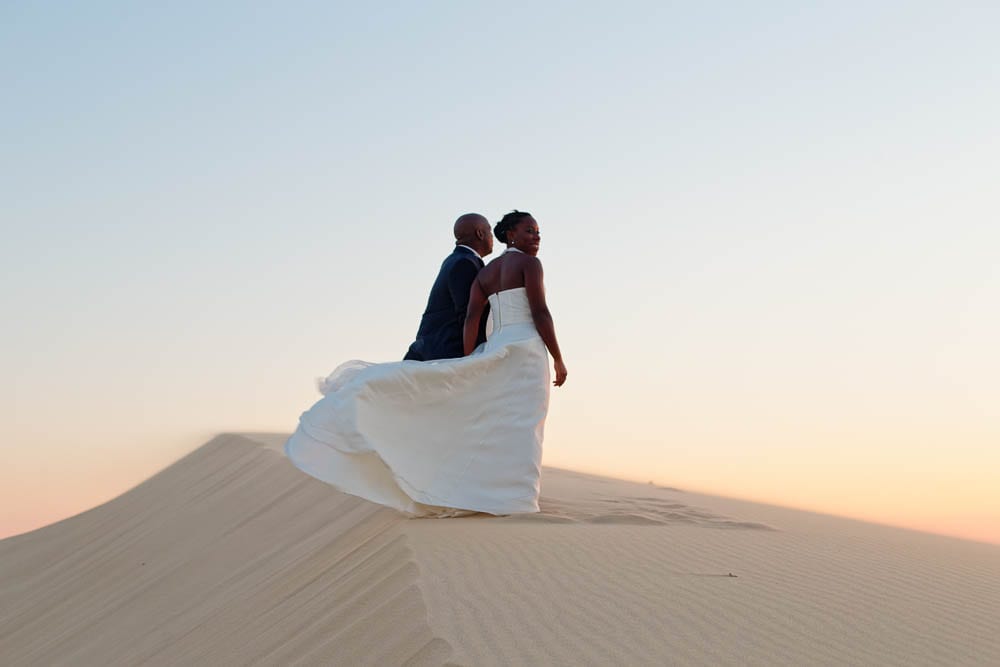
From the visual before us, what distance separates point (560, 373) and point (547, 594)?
286 cm

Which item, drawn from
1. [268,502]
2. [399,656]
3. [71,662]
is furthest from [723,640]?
[268,502]

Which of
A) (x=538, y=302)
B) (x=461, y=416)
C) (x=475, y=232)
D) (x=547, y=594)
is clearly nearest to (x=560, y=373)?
(x=538, y=302)

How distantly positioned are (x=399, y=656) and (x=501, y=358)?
10.6ft

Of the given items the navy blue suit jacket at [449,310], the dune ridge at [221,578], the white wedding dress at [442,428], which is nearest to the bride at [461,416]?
the white wedding dress at [442,428]

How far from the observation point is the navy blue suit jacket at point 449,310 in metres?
7.30

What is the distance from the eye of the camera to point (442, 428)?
6609 millimetres

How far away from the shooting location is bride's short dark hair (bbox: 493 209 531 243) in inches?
283

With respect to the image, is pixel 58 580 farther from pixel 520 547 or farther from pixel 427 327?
pixel 520 547

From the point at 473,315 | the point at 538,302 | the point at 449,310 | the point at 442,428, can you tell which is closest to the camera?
the point at 442,428

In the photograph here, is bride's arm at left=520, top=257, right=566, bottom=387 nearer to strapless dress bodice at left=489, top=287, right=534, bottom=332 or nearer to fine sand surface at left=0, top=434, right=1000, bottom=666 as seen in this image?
strapless dress bodice at left=489, top=287, right=534, bottom=332

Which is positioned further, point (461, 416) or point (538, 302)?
point (538, 302)

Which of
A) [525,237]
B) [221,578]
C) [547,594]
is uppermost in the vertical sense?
[525,237]

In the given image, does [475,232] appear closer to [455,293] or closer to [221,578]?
[455,293]

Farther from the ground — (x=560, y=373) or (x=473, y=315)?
(x=473, y=315)
